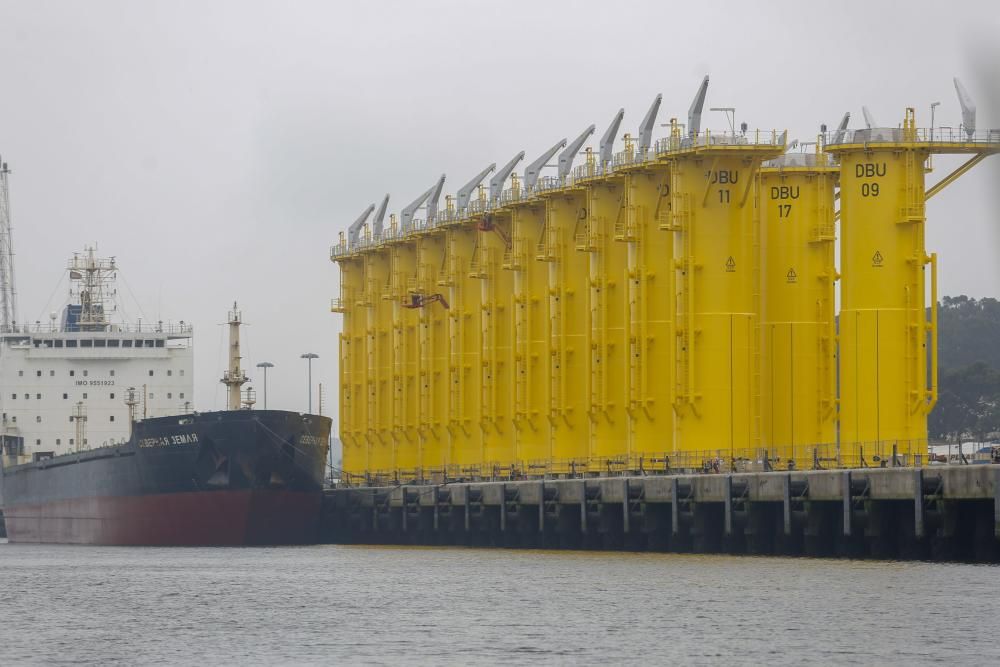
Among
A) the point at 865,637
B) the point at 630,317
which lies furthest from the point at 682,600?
the point at 630,317

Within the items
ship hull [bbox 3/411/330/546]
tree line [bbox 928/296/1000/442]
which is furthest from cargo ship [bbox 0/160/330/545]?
tree line [bbox 928/296/1000/442]

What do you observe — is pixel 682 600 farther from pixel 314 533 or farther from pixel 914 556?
pixel 314 533

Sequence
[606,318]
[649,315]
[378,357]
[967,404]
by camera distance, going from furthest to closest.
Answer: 1. [967,404]
2. [378,357]
3. [606,318]
4. [649,315]

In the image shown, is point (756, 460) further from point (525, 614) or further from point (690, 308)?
point (525, 614)

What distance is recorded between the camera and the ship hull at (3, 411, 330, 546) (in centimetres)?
6894

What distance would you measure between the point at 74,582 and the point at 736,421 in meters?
19.9

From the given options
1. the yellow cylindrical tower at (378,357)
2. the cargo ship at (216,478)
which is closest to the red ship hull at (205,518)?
the cargo ship at (216,478)

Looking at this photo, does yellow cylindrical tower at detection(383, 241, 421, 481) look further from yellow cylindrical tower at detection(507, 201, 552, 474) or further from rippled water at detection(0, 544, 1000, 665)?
rippled water at detection(0, 544, 1000, 665)

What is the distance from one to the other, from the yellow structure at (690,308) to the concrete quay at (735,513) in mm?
2649

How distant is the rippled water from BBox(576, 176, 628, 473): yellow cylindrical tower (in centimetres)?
1184

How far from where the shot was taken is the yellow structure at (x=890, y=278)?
59594 millimetres

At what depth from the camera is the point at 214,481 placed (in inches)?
2719

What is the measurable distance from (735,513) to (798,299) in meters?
15.9

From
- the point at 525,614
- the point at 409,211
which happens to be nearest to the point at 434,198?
the point at 409,211
